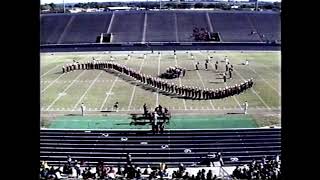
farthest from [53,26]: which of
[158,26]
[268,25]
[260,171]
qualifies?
[260,171]

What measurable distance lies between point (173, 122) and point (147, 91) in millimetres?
4704

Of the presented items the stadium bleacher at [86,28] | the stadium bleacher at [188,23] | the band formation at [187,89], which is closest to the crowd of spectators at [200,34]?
the stadium bleacher at [188,23]

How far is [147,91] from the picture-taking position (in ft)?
59.6

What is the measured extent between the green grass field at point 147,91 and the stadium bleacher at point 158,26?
754 centimetres

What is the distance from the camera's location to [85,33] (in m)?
37.3

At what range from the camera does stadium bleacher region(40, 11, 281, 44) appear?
36.0 m

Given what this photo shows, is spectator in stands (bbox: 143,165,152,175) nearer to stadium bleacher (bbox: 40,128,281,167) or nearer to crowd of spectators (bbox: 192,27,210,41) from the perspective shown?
stadium bleacher (bbox: 40,128,281,167)

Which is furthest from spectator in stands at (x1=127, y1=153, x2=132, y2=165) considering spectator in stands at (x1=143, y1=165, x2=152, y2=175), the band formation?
the band formation

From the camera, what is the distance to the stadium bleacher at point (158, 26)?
118 ft

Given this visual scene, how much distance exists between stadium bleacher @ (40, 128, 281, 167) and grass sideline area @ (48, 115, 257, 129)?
0.59 m

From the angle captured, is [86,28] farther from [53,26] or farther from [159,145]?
[159,145]

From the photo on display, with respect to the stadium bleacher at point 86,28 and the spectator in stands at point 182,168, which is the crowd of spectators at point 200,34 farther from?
the spectator in stands at point 182,168
